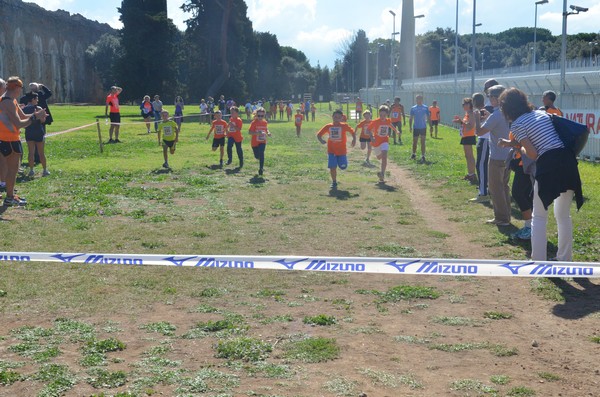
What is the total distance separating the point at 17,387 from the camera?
5094 millimetres

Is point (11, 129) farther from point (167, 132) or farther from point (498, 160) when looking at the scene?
point (498, 160)

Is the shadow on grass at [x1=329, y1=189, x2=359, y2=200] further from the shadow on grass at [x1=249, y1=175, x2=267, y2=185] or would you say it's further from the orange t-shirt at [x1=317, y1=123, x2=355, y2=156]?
the shadow on grass at [x1=249, y1=175, x2=267, y2=185]

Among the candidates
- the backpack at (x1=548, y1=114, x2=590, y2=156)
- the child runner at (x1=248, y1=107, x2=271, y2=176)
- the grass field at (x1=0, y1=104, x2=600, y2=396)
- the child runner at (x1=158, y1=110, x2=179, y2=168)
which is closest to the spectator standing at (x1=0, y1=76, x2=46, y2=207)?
the grass field at (x1=0, y1=104, x2=600, y2=396)

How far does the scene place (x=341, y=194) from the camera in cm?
1577

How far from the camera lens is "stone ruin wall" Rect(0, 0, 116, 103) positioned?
70.1 metres

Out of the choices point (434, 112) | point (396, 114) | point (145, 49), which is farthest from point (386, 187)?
point (145, 49)

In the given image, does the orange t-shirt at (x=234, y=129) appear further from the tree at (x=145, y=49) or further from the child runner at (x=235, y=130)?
the tree at (x=145, y=49)

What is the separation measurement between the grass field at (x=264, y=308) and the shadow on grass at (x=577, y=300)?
0.23 ft

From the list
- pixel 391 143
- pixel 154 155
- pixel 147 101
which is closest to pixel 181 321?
pixel 154 155

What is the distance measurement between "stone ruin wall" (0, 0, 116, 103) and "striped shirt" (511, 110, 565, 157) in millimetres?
66302

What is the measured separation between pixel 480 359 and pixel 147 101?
3017cm

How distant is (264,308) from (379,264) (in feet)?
3.72

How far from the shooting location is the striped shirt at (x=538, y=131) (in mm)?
7926

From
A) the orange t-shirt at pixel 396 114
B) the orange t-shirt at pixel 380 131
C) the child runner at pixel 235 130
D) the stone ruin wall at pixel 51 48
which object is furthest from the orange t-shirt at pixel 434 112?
the stone ruin wall at pixel 51 48
